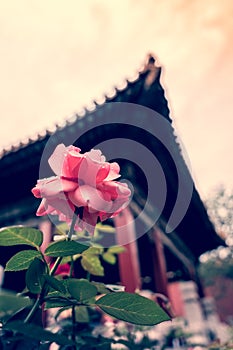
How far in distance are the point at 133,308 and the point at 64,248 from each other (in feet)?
0.57

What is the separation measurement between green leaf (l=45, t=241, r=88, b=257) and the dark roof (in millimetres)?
1329

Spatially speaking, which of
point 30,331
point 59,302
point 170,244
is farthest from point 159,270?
point 30,331

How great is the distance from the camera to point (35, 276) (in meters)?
0.61

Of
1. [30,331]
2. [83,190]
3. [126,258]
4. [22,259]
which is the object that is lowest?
[30,331]

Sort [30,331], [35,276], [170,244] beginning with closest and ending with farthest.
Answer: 1. [30,331]
2. [35,276]
3. [170,244]

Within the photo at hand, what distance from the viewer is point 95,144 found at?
2688 mm

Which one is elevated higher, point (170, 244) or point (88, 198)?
point (170, 244)

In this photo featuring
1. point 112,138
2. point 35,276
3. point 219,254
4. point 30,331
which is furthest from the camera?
point 219,254

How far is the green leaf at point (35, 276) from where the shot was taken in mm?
603

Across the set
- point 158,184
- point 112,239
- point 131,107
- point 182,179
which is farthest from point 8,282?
point 131,107

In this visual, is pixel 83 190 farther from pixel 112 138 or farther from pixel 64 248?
pixel 112 138

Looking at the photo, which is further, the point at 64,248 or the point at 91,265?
the point at 91,265

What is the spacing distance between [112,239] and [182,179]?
1111 mm

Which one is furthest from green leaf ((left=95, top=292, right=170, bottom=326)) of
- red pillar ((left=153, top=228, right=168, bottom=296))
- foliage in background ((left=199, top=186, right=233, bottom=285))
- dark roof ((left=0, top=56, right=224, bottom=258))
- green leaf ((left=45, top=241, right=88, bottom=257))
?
foliage in background ((left=199, top=186, right=233, bottom=285))
